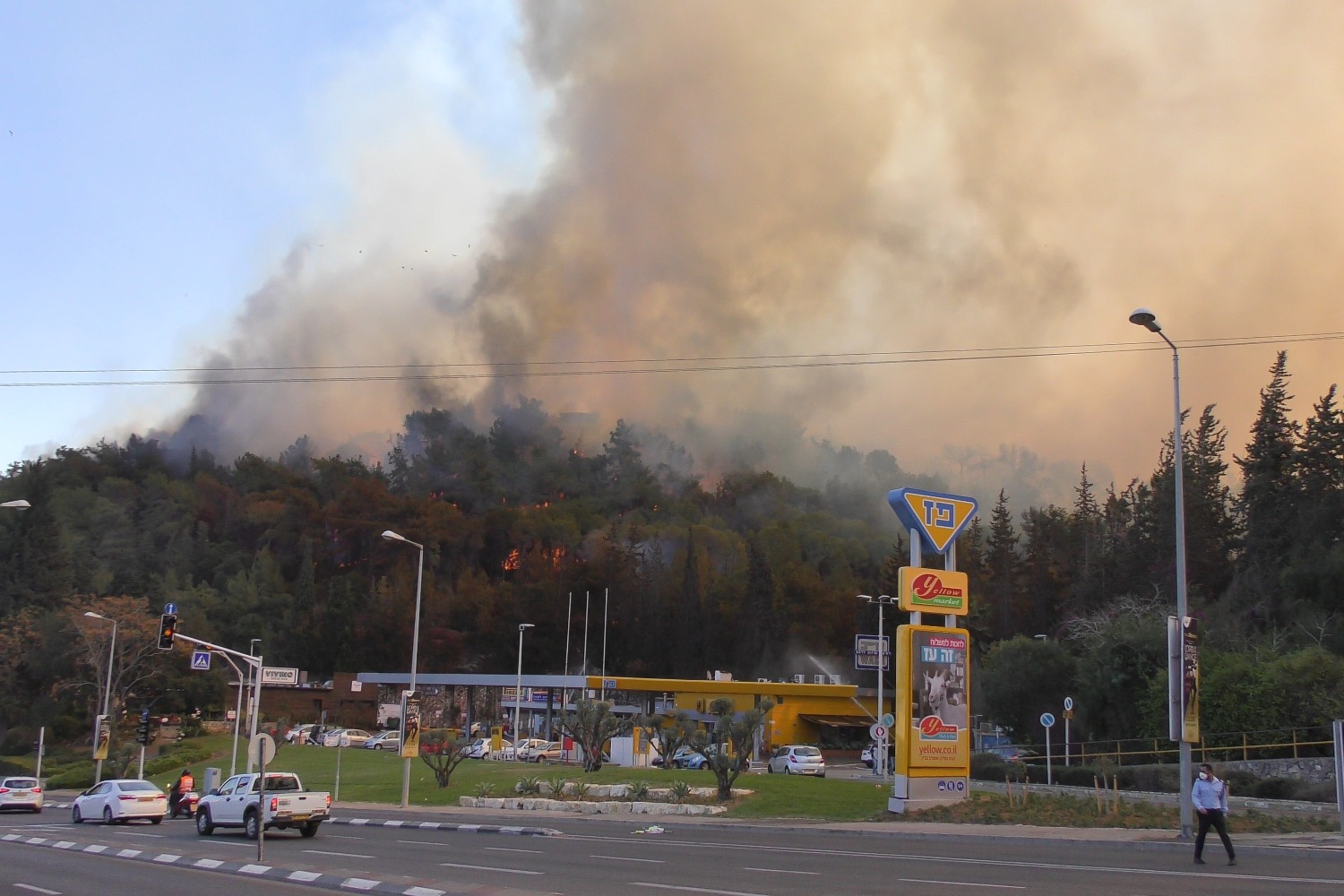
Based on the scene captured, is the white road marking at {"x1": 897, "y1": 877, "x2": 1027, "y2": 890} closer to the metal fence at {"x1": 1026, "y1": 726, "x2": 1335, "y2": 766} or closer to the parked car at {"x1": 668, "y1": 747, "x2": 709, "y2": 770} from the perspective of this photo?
the metal fence at {"x1": 1026, "y1": 726, "x2": 1335, "y2": 766}

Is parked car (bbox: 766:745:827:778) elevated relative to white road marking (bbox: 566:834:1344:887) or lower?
lower

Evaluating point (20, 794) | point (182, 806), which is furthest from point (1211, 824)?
point (20, 794)

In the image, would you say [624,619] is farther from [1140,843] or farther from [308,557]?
[1140,843]

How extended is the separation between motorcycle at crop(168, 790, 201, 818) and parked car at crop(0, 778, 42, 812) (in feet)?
30.4

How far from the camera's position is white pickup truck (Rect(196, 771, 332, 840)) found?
89.4ft

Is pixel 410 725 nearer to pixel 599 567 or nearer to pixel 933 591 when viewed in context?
pixel 933 591

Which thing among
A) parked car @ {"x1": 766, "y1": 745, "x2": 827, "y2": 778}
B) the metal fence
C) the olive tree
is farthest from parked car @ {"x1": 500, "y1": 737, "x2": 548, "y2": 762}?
the olive tree

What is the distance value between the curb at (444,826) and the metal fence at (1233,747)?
25.7 meters

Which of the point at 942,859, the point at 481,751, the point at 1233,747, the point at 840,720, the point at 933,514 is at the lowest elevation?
the point at 481,751

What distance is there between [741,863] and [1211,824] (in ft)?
26.5

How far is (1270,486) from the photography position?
242 feet

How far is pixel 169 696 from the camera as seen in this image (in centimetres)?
8444

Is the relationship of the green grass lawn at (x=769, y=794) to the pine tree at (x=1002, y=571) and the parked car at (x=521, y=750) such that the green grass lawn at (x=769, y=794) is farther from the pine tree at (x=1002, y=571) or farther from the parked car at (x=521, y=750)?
the pine tree at (x=1002, y=571)

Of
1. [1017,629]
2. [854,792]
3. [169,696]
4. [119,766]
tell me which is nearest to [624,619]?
[1017,629]
